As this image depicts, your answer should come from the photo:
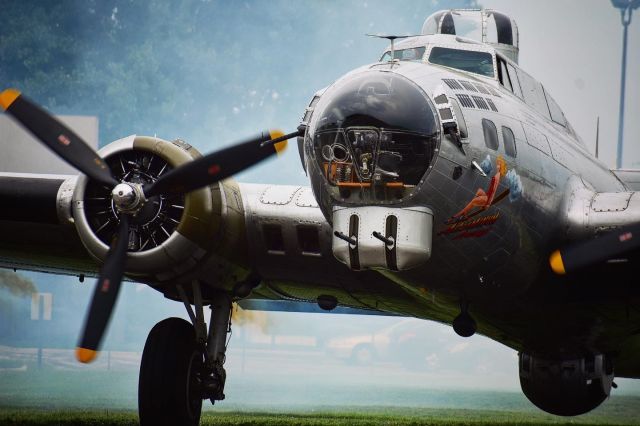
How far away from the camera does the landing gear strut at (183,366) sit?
11.4 m

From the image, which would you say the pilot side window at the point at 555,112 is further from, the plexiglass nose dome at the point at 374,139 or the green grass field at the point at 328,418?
the green grass field at the point at 328,418

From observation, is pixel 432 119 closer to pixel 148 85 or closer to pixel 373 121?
pixel 373 121

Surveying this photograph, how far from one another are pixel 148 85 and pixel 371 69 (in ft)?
105

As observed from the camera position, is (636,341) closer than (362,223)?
No

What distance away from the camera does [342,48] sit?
4088cm

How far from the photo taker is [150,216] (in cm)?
1063

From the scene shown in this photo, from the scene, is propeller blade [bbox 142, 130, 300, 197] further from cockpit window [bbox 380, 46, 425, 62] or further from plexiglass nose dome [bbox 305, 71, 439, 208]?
plexiglass nose dome [bbox 305, 71, 439, 208]

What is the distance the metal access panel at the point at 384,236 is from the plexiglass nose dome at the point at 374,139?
0.39 ft

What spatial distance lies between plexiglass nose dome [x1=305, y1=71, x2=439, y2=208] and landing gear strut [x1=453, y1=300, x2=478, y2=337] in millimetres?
2123

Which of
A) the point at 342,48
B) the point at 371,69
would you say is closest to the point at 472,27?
the point at 371,69

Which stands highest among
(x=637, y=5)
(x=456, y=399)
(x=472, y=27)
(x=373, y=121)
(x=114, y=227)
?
(x=637, y=5)

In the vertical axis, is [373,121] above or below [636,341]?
above

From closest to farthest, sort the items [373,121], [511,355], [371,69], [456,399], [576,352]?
[373,121]
[371,69]
[576,352]
[456,399]
[511,355]

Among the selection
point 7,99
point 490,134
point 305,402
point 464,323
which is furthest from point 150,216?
point 305,402
